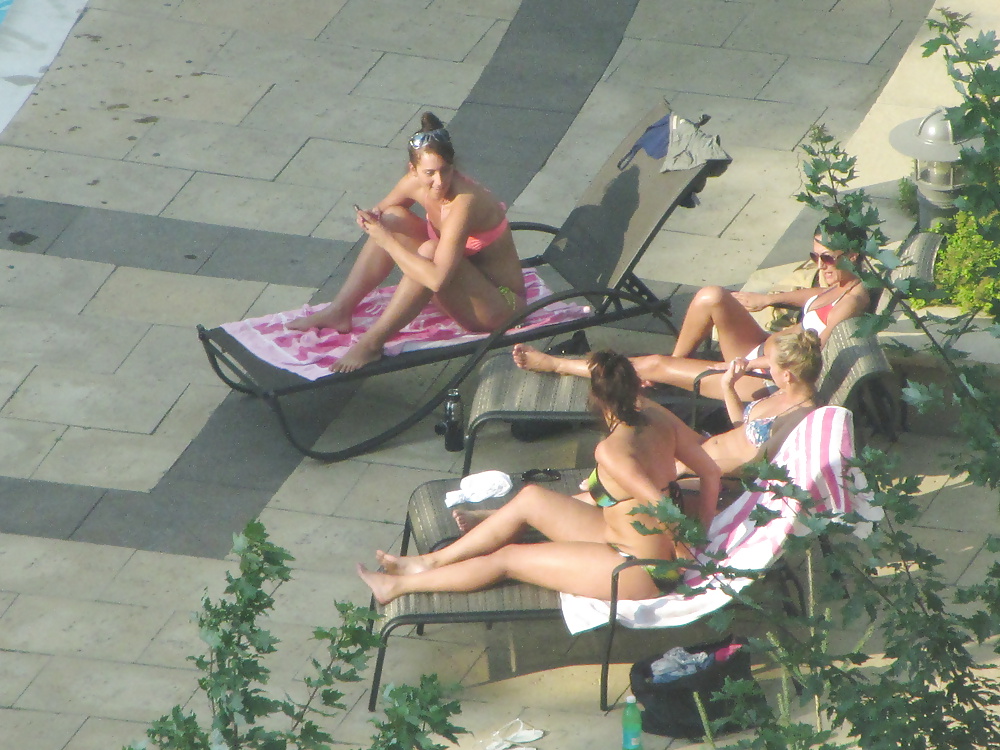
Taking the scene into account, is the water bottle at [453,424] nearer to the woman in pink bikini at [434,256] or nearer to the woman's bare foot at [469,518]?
the woman in pink bikini at [434,256]

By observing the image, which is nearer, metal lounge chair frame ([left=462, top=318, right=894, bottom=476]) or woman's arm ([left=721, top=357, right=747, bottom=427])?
metal lounge chair frame ([left=462, top=318, right=894, bottom=476])

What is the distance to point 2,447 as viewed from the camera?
21.9ft

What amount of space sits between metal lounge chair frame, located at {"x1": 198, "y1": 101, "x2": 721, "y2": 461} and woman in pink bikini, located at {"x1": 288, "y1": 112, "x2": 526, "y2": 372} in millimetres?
167

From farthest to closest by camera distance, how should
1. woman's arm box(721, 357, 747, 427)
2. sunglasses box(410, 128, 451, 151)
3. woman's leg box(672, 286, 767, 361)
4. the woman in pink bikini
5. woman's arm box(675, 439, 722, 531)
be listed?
1. the woman in pink bikini
2. sunglasses box(410, 128, 451, 151)
3. woman's leg box(672, 286, 767, 361)
4. woman's arm box(721, 357, 747, 427)
5. woman's arm box(675, 439, 722, 531)

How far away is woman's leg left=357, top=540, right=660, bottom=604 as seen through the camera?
501 centimetres

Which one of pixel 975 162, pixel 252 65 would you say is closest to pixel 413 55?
pixel 252 65

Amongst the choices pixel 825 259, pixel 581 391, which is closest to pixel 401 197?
pixel 581 391

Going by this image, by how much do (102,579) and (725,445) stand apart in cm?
252

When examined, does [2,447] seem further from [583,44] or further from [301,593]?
[583,44]

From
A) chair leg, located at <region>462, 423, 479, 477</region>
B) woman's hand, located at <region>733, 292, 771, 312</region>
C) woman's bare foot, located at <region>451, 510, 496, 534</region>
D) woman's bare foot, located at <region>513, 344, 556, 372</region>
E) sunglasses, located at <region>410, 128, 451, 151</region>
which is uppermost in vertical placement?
sunglasses, located at <region>410, 128, 451, 151</region>

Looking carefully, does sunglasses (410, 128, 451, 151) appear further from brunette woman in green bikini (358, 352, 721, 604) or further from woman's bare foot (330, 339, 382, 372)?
brunette woman in green bikini (358, 352, 721, 604)

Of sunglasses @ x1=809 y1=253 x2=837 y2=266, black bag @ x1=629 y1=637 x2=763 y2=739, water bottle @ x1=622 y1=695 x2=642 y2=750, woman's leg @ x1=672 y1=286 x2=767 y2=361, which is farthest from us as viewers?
woman's leg @ x1=672 y1=286 x2=767 y2=361

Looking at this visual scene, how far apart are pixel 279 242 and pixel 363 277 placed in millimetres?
1345

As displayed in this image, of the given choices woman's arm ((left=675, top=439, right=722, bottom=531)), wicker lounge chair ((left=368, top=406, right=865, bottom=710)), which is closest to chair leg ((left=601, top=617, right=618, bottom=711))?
wicker lounge chair ((left=368, top=406, right=865, bottom=710))
